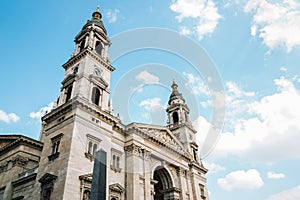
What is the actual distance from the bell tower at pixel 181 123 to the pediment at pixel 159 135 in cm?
479

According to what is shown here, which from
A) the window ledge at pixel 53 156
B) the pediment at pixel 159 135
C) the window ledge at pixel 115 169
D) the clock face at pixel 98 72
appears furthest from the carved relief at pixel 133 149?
the clock face at pixel 98 72

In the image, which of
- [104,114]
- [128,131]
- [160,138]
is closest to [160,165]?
[160,138]

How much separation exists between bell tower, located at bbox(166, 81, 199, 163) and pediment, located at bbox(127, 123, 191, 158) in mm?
4786

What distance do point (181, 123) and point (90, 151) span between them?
24145 millimetres

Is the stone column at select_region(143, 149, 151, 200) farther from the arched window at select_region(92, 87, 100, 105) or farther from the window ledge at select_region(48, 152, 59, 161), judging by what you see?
the window ledge at select_region(48, 152, 59, 161)

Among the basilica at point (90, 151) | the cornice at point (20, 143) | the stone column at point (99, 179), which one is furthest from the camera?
the cornice at point (20, 143)

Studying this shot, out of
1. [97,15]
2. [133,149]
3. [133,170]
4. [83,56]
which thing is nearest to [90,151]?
[133,170]

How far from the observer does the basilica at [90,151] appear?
21094 mm

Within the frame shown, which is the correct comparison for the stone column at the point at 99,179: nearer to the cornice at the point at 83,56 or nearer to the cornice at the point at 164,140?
the cornice at the point at 164,140

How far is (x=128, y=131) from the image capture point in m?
28.6

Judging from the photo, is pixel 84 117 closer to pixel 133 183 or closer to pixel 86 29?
pixel 133 183

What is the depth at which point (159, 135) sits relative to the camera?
3331 cm

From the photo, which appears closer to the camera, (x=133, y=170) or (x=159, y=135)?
(x=133, y=170)

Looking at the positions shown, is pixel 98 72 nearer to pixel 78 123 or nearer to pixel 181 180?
pixel 78 123
